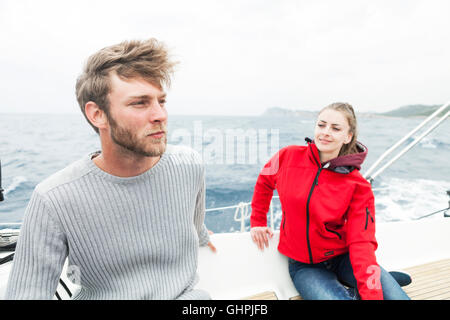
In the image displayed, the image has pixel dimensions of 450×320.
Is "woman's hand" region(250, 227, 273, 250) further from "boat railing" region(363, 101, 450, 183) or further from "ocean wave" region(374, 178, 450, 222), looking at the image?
"ocean wave" region(374, 178, 450, 222)

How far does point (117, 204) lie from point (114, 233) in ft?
0.30

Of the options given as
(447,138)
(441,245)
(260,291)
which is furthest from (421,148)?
(260,291)

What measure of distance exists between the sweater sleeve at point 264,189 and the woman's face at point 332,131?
0.73 ft

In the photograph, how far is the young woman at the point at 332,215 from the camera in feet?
3.79

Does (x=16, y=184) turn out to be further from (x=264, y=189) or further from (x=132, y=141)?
(x=132, y=141)

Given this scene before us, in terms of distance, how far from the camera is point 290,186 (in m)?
1.28

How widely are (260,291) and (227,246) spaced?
0.32 metres

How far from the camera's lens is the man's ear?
0.80 meters

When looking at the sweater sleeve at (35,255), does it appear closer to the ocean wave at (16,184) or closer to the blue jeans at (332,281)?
the blue jeans at (332,281)

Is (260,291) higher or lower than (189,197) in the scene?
lower

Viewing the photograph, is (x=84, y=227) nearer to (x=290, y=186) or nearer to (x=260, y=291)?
(x=290, y=186)

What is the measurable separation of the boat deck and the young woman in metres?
0.29

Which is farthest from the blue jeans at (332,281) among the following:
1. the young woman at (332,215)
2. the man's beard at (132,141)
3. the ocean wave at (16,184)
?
the ocean wave at (16,184)

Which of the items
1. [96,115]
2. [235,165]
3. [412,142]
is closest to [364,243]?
[412,142]
